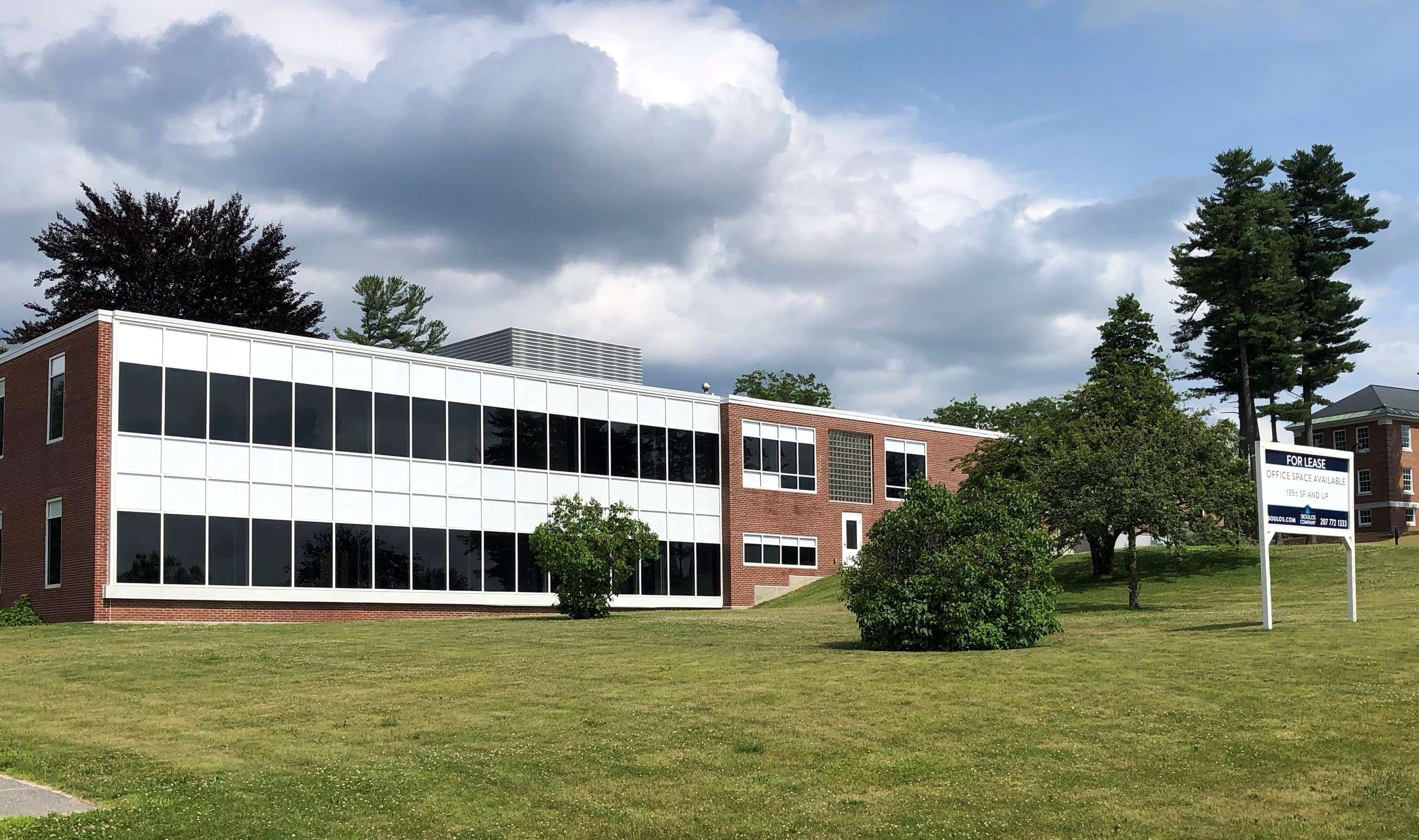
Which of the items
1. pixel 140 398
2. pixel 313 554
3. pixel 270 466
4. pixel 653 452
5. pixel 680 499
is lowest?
pixel 313 554

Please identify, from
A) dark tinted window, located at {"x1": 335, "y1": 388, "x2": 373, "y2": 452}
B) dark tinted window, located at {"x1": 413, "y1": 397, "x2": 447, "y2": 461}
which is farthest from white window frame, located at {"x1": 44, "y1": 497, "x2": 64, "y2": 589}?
dark tinted window, located at {"x1": 413, "y1": 397, "x2": 447, "y2": 461}

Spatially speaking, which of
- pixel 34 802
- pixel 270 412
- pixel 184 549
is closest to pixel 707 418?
pixel 270 412

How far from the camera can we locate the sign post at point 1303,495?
2233cm

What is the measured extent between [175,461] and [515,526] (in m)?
11.7

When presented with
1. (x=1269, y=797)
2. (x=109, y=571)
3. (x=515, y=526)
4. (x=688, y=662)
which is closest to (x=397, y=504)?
(x=515, y=526)

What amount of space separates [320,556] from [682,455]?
15888 millimetres

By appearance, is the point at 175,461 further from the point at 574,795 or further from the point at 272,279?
the point at 574,795

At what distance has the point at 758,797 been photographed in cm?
1176

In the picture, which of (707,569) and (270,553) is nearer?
(270,553)

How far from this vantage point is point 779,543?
54000mm

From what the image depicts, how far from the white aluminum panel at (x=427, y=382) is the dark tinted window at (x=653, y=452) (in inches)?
359

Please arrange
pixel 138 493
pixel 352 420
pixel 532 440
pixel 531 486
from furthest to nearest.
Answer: pixel 532 440
pixel 531 486
pixel 352 420
pixel 138 493

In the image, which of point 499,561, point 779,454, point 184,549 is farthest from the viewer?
point 779,454

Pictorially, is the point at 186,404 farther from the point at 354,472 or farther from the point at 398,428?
the point at 398,428
